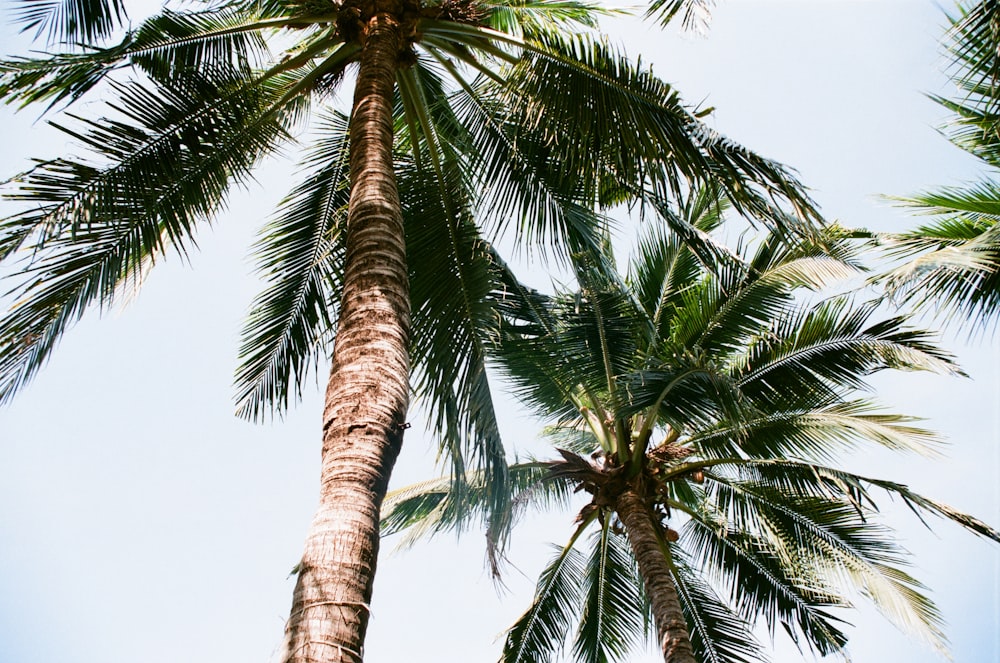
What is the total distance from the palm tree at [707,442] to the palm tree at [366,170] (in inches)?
42.8

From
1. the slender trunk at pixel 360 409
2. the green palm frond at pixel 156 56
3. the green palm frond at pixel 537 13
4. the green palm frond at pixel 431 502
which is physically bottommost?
the slender trunk at pixel 360 409

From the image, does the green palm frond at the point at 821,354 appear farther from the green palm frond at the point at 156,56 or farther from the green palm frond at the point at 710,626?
the green palm frond at the point at 156,56

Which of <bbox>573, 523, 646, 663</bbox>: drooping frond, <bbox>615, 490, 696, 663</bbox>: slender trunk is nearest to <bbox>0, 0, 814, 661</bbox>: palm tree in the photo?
<bbox>615, 490, 696, 663</bbox>: slender trunk

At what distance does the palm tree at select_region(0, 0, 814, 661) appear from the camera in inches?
212

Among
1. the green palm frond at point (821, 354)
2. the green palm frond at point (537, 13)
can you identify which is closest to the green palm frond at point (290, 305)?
the green palm frond at point (537, 13)

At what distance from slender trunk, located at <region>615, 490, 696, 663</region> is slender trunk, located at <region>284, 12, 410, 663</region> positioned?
15.5ft

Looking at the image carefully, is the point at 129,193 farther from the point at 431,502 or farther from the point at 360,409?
the point at 431,502

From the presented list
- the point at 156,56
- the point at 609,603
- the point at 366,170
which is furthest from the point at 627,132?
the point at 609,603

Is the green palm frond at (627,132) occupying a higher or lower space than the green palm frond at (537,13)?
lower

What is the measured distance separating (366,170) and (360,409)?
6.62 feet

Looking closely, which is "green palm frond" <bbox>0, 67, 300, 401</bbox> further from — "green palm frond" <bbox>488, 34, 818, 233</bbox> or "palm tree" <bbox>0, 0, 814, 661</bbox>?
"green palm frond" <bbox>488, 34, 818, 233</bbox>

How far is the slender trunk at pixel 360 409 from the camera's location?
9.16 ft

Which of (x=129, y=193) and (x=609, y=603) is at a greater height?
(x=129, y=193)

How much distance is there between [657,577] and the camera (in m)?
7.67
